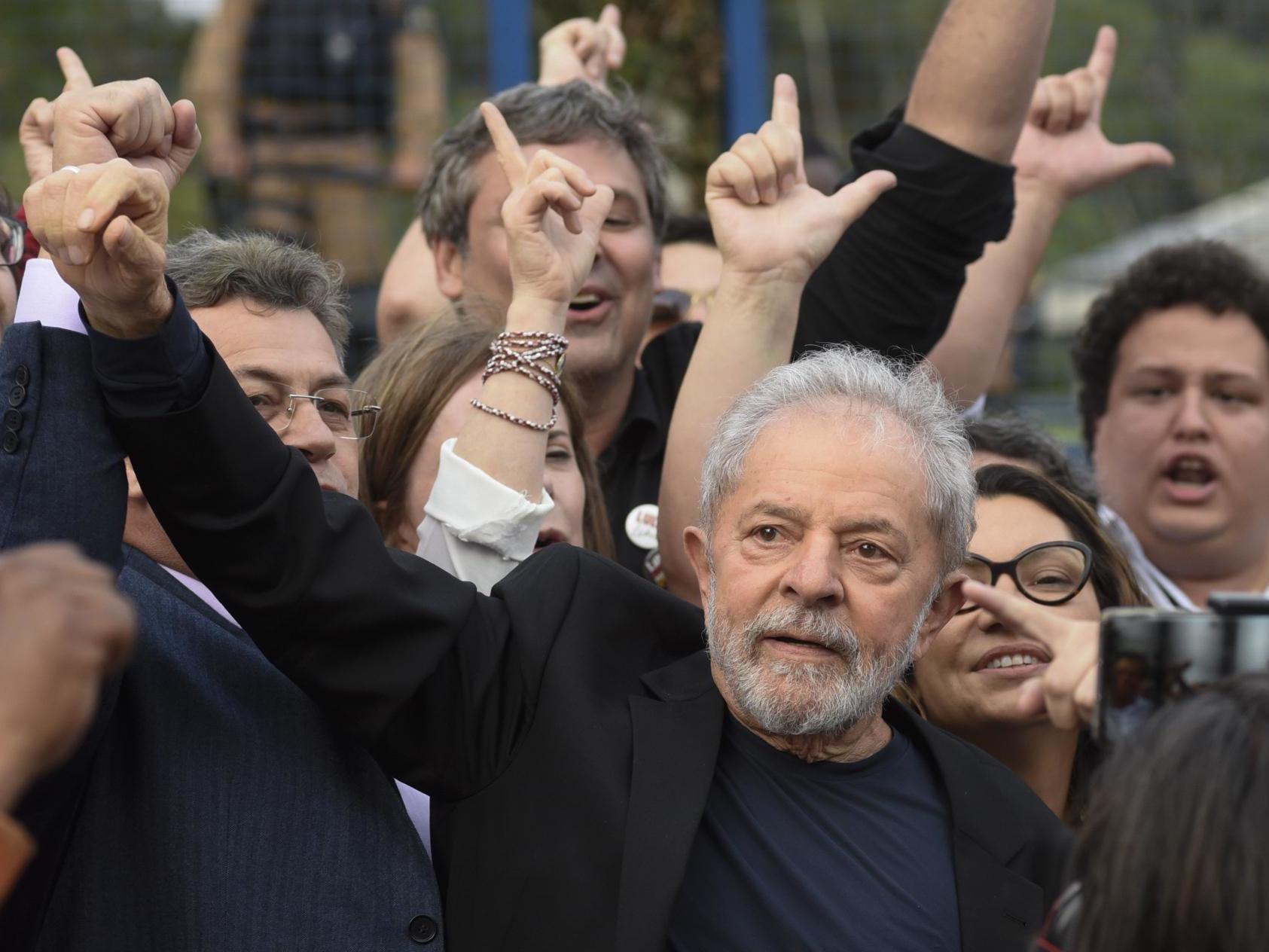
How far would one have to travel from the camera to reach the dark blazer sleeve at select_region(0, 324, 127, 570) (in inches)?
74.5

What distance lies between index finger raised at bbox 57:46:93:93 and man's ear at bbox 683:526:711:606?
1.03 m

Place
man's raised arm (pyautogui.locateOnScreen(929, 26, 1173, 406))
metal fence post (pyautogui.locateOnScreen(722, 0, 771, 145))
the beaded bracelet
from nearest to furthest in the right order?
the beaded bracelet, man's raised arm (pyautogui.locateOnScreen(929, 26, 1173, 406)), metal fence post (pyautogui.locateOnScreen(722, 0, 771, 145))

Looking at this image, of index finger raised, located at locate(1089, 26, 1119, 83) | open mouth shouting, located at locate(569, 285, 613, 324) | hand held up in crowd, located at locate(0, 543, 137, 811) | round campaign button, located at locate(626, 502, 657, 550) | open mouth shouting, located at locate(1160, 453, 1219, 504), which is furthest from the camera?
open mouth shouting, located at locate(1160, 453, 1219, 504)

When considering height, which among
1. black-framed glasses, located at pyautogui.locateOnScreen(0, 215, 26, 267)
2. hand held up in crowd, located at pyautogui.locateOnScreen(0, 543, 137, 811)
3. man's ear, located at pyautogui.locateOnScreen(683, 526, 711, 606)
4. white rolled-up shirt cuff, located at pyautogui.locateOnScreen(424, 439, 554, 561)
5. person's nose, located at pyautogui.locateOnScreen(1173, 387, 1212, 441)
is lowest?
person's nose, located at pyautogui.locateOnScreen(1173, 387, 1212, 441)

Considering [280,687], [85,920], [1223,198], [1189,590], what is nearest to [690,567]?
[280,687]

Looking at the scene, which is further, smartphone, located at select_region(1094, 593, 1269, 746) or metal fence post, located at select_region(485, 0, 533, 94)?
metal fence post, located at select_region(485, 0, 533, 94)

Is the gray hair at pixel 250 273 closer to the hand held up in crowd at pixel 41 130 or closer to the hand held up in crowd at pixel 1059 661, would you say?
the hand held up in crowd at pixel 41 130

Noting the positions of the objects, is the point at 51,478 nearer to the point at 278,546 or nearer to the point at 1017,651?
the point at 278,546

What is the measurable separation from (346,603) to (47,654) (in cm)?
79

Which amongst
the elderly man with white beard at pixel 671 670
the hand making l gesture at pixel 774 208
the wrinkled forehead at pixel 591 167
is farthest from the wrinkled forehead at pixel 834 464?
the wrinkled forehead at pixel 591 167

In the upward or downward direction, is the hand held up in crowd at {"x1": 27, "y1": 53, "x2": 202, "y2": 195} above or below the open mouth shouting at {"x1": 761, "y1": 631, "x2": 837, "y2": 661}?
above

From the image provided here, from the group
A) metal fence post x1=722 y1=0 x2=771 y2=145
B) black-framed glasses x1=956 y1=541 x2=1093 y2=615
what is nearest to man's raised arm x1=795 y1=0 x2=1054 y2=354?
black-framed glasses x1=956 y1=541 x2=1093 y2=615

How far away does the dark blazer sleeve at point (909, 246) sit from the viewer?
3.00 meters

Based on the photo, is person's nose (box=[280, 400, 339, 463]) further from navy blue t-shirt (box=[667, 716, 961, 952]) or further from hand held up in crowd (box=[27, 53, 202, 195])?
navy blue t-shirt (box=[667, 716, 961, 952])
